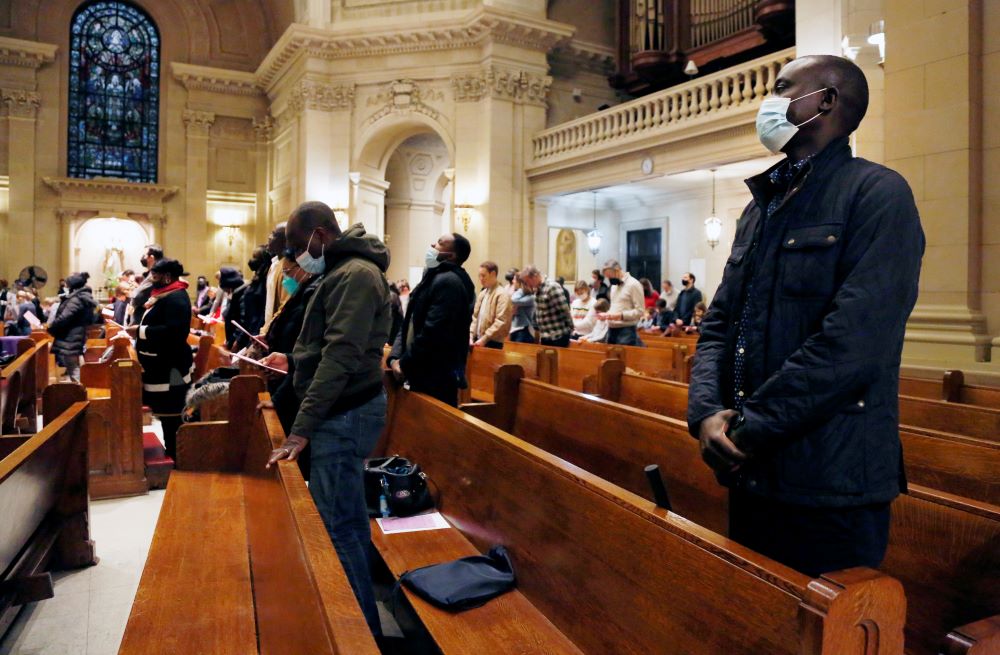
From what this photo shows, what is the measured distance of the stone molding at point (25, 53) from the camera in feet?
54.5

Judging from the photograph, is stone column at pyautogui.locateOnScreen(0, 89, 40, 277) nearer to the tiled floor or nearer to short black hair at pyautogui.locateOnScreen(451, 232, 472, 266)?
the tiled floor

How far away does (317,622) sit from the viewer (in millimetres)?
1355

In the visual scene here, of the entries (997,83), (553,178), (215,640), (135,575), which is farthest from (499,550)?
(553,178)

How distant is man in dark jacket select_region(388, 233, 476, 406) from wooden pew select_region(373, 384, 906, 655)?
672mm

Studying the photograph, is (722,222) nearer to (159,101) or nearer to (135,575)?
(135,575)

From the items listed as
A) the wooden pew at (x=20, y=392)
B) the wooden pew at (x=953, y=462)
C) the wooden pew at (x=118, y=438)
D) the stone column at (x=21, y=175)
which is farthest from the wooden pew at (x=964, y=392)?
the stone column at (x=21, y=175)

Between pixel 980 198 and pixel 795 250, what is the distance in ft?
10.9

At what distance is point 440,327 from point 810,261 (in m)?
2.43

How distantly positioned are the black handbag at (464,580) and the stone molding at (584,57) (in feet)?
44.6

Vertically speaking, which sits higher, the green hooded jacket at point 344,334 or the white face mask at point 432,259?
the white face mask at point 432,259

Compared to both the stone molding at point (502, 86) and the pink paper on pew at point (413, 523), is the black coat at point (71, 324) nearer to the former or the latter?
the pink paper on pew at point (413, 523)

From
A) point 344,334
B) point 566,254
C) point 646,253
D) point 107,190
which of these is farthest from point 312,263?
point 107,190

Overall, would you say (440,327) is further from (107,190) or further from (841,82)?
(107,190)

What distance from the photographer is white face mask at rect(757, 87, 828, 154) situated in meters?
1.78
